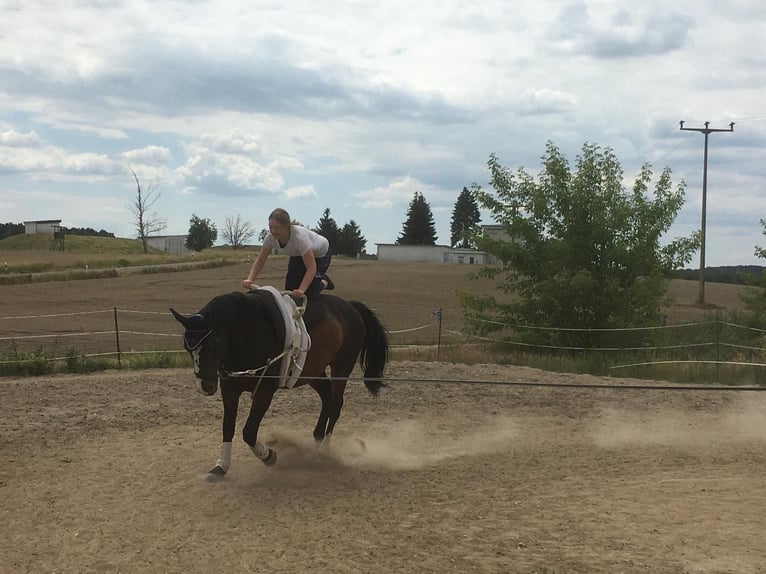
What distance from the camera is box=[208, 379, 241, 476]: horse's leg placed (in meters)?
6.67

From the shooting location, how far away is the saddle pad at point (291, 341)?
684cm

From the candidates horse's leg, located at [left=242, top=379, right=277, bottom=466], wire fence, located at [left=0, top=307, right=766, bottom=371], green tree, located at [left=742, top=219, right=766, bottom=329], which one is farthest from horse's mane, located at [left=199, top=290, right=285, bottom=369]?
green tree, located at [left=742, top=219, right=766, bottom=329]

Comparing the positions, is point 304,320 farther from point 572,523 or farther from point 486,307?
point 486,307

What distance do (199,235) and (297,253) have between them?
324 ft

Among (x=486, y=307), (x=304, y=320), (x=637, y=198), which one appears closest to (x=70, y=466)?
(x=304, y=320)

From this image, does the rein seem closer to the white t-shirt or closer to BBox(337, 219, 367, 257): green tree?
the white t-shirt

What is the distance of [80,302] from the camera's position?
32.5 meters

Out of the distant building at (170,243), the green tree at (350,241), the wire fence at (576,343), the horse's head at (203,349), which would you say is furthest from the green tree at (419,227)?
the horse's head at (203,349)

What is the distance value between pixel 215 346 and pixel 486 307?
510 inches

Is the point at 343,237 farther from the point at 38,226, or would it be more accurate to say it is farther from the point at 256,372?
the point at 256,372

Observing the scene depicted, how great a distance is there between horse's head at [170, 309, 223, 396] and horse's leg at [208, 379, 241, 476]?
0.48 m

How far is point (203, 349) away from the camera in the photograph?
616 cm

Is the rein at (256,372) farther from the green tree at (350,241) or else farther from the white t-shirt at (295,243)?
the green tree at (350,241)

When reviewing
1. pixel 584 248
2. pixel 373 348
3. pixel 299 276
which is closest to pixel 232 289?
pixel 584 248
